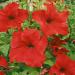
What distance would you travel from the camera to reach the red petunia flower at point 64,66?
1.61 m

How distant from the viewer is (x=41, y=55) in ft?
5.18

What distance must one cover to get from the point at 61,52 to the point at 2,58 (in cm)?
30

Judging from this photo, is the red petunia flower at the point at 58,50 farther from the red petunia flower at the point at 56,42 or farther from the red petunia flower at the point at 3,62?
the red petunia flower at the point at 3,62

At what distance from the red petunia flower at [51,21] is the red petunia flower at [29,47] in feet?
0.15

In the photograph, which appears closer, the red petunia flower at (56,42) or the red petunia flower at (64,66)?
the red petunia flower at (64,66)

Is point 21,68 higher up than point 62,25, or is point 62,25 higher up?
point 62,25

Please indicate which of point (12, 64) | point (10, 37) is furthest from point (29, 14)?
point (12, 64)

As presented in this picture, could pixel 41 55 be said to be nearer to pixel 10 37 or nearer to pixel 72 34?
pixel 10 37

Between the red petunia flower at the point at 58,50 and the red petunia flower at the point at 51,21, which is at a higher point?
the red petunia flower at the point at 51,21

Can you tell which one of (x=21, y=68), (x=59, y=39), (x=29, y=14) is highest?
(x=29, y=14)

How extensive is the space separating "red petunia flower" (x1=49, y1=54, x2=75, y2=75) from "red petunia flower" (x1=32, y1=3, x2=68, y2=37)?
12 centimetres

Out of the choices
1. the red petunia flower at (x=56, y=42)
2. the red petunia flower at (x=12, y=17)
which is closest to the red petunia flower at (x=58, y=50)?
the red petunia flower at (x=56, y=42)

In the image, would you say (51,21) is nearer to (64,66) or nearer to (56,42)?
(56,42)

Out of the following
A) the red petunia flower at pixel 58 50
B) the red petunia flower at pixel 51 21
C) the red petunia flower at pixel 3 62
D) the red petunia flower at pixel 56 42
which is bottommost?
the red petunia flower at pixel 3 62
